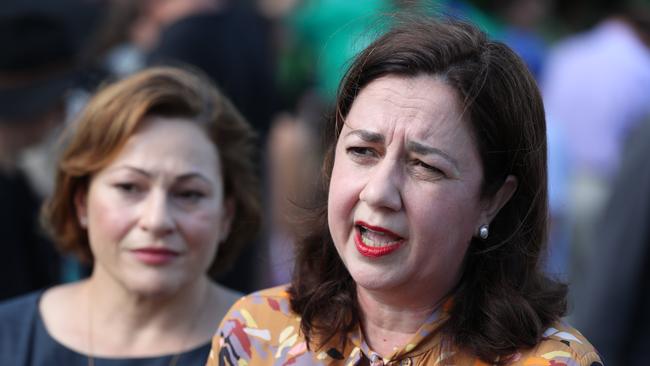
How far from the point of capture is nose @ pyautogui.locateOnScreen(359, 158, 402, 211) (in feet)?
8.59

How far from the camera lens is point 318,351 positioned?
9.48 ft

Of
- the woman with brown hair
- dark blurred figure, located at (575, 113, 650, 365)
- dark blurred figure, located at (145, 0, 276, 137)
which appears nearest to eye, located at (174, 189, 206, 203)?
the woman with brown hair

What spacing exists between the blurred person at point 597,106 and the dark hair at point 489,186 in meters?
3.98

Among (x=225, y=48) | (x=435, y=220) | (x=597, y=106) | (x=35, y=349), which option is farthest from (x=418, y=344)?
(x=597, y=106)

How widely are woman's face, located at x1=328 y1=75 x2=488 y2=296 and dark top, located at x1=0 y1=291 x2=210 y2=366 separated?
3.36 ft

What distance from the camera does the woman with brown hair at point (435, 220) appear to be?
2.67 metres

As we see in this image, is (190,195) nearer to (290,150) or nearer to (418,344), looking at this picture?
(418,344)

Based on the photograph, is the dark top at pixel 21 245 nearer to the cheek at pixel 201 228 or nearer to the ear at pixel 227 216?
the ear at pixel 227 216

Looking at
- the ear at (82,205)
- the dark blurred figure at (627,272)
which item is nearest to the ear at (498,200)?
the ear at (82,205)

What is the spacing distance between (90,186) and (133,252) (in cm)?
34

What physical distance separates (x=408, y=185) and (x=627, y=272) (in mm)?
2496

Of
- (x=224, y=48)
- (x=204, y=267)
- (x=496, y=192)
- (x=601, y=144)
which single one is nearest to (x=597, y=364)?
(x=496, y=192)

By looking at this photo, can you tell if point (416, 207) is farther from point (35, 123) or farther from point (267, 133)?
point (267, 133)

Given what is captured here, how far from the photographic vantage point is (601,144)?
704 cm
